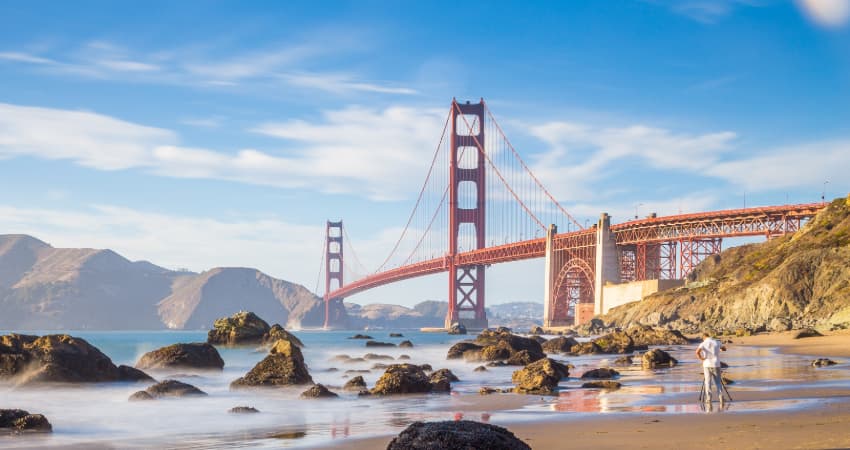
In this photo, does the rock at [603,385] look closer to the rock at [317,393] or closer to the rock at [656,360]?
the rock at [317,393]

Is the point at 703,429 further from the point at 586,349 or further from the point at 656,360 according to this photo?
the point at 586,349

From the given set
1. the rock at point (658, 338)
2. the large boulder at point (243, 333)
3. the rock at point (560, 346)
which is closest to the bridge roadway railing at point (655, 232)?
the rock at point (658, 338)

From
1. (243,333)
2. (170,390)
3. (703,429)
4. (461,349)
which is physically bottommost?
(170,390)

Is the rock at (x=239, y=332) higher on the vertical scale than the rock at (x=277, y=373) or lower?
higher

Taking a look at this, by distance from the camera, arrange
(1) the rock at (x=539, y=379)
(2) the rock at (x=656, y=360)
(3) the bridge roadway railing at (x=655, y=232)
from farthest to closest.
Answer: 1. (3) the bridge roadway railing at (x=655, y=232)
2. (2) the rock at (x=656, y=360)
3. (1) the rock at (x=539, y=379)

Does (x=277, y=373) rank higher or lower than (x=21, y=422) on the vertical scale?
higher

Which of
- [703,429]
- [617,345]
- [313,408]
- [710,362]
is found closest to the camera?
[703,429]

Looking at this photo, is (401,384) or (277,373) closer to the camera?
(401,384)

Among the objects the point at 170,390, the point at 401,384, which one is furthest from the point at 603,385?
the point at 170,390
